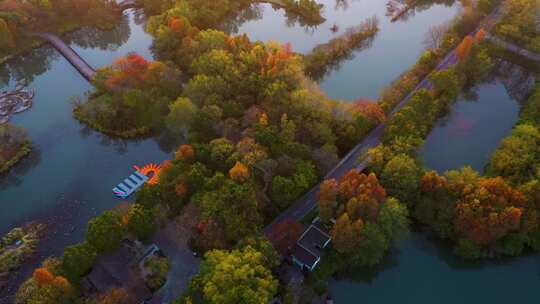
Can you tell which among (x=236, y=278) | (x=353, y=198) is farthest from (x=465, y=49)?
(x=236, y=278)

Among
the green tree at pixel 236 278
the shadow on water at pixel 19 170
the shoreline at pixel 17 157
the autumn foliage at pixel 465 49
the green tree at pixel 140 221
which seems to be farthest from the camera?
the autumn foliage at pixel 465 49

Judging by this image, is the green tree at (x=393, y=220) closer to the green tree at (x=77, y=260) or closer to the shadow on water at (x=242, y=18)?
the green tree at (x=77, y=260)

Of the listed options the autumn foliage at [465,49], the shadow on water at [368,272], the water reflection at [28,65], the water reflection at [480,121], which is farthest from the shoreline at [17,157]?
the autumn foliage at [465,49]

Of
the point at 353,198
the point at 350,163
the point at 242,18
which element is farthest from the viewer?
the point at 242,18

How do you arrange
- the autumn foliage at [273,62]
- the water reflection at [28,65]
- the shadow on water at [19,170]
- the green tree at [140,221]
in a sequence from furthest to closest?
the water reflection at [28,65]
the autumn foliage at [273,62]
the shadow on water at [19,170]
the green tree at [140,221]

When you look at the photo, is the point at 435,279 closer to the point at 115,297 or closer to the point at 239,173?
the point at 239,173

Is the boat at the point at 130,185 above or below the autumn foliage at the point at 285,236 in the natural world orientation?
below

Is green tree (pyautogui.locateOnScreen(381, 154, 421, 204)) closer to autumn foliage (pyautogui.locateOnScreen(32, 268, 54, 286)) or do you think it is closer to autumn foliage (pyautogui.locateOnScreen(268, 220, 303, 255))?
autumn foliage (pyautogui.locateOnScreen(268, 220, 303, 255))
